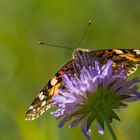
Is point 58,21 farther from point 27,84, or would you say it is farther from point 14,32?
point 27,84

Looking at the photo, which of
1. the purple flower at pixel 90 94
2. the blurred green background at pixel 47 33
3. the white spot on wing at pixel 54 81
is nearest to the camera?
the purple flower at pixel 90 94

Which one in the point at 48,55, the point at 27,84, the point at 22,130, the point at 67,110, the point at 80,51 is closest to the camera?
the point at 67,110

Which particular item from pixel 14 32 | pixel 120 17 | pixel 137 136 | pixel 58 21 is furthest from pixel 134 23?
pixel 137 136

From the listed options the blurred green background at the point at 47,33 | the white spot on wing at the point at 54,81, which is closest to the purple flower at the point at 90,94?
the white spot on wing at the point at 54,81

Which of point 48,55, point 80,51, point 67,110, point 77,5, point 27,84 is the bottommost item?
point 67,110

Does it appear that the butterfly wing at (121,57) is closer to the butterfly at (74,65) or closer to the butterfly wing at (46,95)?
the butterfly at (74,65)

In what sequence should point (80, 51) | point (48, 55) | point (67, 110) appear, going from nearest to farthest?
point (67, 110)
point (80, 51)
point (48, 55)
